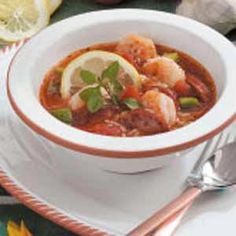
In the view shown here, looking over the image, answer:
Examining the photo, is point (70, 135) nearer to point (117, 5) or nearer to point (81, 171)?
point (81, 171)

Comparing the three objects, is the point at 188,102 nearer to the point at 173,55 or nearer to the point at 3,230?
the point at 173,55

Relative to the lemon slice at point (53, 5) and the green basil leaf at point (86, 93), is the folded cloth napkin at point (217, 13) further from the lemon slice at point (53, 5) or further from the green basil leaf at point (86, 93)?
the green basil leaf at point (86, 93)

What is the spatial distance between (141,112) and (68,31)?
0.82 ft

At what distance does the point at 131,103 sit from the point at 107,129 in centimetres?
6

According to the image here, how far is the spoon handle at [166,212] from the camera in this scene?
86cm

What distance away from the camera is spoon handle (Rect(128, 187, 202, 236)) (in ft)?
2.81

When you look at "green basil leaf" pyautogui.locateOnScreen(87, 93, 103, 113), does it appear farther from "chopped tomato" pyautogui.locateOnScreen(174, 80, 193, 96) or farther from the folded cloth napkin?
the folded cloth napkin

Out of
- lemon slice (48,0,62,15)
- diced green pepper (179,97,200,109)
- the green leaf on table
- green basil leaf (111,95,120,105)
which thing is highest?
diced green pepper (179,97,200,109)

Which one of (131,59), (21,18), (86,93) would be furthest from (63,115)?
(21,18)

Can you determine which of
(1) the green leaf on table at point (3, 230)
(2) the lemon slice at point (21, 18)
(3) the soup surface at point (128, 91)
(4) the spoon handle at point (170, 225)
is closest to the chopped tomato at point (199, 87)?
(3) the soup surface at point (128, 91)

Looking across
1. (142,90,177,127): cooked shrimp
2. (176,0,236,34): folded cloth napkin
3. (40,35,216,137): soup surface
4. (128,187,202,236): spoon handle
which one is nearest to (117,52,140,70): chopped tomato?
(40,35,216,137): soup surface

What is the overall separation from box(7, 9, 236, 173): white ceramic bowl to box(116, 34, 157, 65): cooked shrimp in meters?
0.05

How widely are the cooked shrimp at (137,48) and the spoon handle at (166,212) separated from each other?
27cm

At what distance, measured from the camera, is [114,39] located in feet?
3.89
